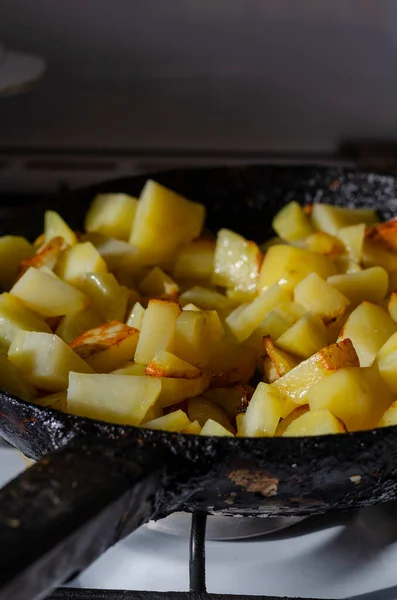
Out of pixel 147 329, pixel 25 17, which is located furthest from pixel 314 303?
pixel 25 17

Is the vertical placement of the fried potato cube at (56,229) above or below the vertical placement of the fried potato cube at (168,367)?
below

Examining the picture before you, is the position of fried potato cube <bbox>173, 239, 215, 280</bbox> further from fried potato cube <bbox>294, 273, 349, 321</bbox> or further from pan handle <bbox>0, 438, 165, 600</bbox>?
pan handle <bbox>0, 438, 165, 600</bbox>

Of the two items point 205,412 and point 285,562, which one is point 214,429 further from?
point 285,562

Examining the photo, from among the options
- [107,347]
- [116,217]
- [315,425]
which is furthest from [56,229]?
[315,425]

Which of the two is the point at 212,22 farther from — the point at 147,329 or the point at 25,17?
the point at 147,329

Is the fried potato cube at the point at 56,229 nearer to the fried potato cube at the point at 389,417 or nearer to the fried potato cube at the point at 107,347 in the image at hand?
the fried potato cube at the point at 107,347

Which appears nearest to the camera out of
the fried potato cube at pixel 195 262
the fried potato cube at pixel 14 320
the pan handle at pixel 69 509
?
the pan handle at pixel 69 509

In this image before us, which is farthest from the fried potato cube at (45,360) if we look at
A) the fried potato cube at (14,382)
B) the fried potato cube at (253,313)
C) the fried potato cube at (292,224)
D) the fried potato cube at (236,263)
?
the fried potato cube at (292,224)
